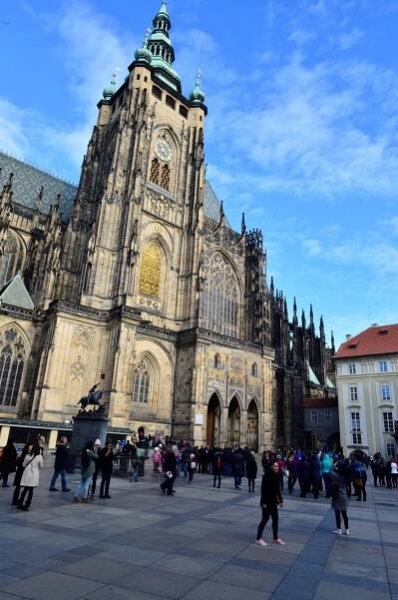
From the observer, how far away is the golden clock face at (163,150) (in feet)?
133

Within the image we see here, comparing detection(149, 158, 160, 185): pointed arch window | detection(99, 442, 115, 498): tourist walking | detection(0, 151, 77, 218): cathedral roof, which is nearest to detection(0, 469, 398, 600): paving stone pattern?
detection(99, 442, 115, 498): tourist walking

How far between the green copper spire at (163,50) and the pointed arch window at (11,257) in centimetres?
2263

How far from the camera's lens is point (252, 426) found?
36.9m

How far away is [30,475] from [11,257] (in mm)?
31465

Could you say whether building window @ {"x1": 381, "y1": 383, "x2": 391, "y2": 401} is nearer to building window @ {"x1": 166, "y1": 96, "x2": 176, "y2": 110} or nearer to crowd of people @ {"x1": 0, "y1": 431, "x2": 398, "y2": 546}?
crowd of people @ {"x1": 0, "y1": 431, "x2": 398, "y2": 546}

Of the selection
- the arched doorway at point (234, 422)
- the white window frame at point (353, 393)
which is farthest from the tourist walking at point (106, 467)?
the white window frame at point (353, 393)

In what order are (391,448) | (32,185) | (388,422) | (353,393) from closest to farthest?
1. (391,448)
2. (388,422)
3. (353,393)
4. (32,185)

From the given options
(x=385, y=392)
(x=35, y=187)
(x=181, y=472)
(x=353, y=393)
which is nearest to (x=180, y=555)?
(x=181, y=472)

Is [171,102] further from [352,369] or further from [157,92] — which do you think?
[352,369]

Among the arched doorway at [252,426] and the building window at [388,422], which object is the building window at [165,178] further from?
the building window at [388,422]

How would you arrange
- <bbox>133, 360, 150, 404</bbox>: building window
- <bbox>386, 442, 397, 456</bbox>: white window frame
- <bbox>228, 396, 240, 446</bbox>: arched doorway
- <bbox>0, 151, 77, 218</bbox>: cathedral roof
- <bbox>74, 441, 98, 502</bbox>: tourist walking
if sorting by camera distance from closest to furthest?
<bbox>74, 441, 98, 502</bbox>: tourist walking, <bbox>133, 360, 150, 404</bbox>: building window, <bbox>228, 396, 240, 446</bbox>: arched doorway, <bbox>386, 442, 397, 456</bbox>: white window frame, <bbox>0, 151, 77, 218</bbox>: cathedral roof

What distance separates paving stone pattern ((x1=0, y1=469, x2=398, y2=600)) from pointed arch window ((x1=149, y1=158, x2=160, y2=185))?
32627 mm

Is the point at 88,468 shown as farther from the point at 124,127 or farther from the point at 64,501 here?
Result: the point at 124,127

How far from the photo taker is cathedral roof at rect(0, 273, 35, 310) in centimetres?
3130
